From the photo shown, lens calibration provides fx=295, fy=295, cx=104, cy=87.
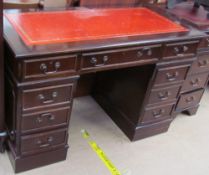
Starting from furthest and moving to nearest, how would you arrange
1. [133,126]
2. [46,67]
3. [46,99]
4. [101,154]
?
1. [133,126]
2. [101,154]
3. [46,99]
4. [46,67]

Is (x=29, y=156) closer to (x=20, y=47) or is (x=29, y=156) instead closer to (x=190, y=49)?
(x=20, y=47)

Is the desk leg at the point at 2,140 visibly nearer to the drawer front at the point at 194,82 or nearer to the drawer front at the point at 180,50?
the drawer front at the point at 180,50

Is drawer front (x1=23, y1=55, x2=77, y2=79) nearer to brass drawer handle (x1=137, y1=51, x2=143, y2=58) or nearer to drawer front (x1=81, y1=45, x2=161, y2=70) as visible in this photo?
drawer front (x1=81, y1=45, x2=161, y2=70)

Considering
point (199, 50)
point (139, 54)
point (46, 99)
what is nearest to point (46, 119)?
point (46, 99)

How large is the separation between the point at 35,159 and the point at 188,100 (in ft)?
4.05

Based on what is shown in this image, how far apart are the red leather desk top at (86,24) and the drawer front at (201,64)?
32cm

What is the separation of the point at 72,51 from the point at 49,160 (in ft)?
2.35

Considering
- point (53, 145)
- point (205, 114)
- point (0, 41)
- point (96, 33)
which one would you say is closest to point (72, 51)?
point (96, 33)

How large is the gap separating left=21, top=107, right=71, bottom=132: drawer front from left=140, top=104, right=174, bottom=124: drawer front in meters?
0.60

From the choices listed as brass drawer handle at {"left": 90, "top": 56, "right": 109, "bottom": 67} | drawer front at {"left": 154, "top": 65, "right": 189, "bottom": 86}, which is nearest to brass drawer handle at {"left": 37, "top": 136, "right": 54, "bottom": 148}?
brass drawer handle at {"left": 90, "top": 56, "right": 109, "bottom": 67}

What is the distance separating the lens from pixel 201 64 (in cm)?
211

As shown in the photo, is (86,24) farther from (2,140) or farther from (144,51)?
(2,140)

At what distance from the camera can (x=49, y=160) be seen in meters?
1.73

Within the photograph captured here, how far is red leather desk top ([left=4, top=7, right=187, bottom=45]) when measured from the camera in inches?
56.4
